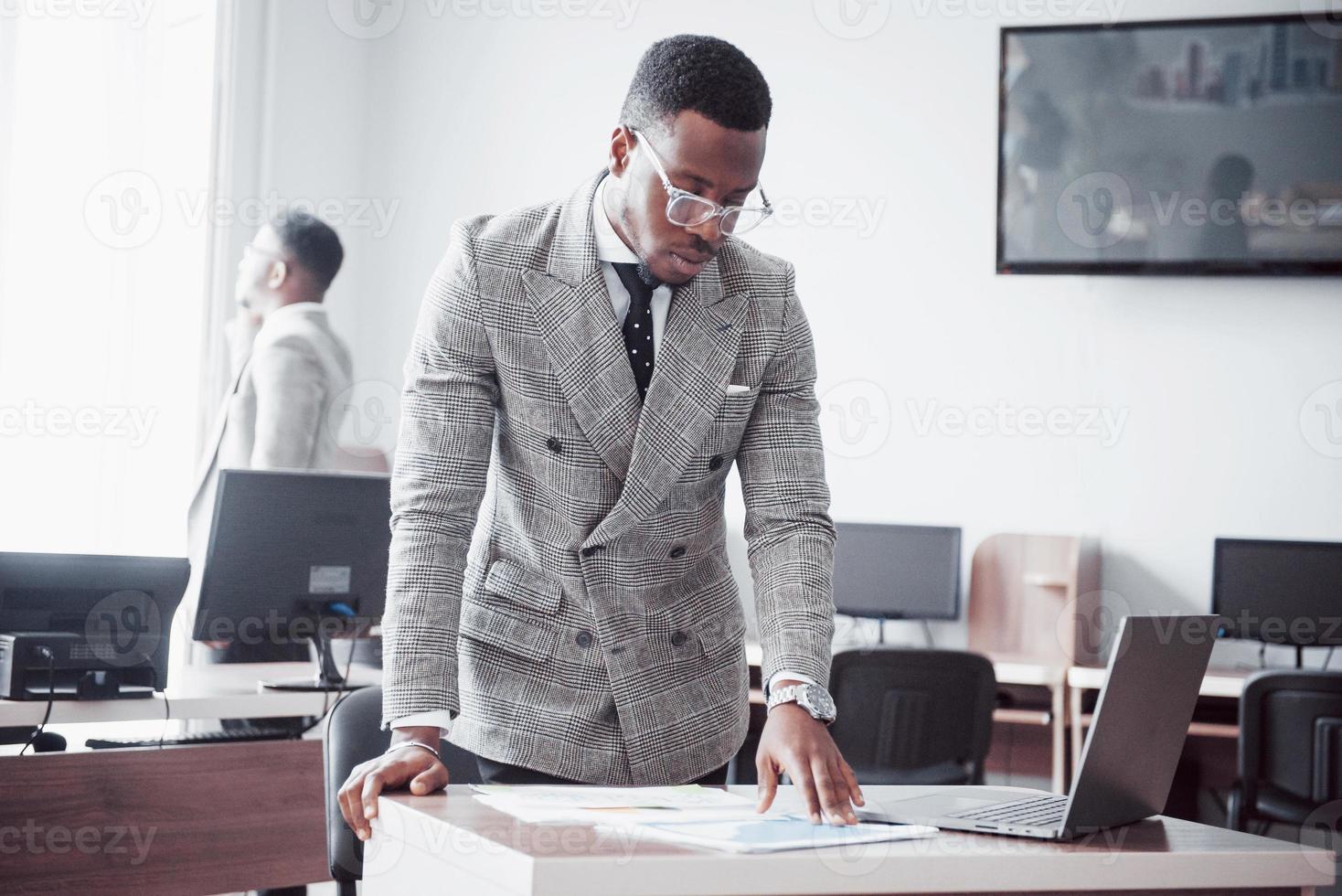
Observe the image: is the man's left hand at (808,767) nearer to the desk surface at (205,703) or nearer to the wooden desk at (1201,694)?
the desk surface at (205,703)

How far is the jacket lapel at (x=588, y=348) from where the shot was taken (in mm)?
1529

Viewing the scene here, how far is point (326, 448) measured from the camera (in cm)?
341

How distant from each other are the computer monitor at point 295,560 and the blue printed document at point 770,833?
1698mm

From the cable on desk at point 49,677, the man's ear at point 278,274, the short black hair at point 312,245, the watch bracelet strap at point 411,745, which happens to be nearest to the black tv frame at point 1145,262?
the short black hair at point 312,245

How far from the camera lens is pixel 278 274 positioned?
358 centimetres

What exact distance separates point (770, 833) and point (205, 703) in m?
1.74

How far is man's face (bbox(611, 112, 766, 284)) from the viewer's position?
142 centimetres

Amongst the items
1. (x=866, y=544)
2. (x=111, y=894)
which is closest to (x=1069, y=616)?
(x=866, y=544)

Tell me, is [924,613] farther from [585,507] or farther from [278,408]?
[585,507]

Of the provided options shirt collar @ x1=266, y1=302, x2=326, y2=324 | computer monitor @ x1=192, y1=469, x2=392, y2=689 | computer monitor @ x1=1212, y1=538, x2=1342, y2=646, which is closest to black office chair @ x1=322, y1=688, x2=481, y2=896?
computer monitor @ x1=192, y1=469, x2=392, y2=689

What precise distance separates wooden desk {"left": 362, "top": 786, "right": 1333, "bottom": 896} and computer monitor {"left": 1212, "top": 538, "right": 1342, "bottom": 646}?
10.4 ft

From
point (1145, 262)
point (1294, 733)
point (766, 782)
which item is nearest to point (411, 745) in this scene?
point (766, 782)

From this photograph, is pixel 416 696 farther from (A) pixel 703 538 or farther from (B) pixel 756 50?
(B) pixel 756 50

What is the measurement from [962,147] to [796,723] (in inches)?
152
